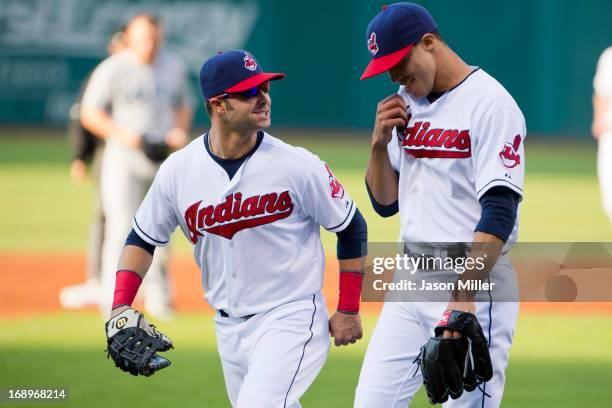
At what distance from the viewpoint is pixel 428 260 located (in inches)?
182

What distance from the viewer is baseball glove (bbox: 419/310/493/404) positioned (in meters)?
4.10

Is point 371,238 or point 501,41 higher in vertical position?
point 501,41

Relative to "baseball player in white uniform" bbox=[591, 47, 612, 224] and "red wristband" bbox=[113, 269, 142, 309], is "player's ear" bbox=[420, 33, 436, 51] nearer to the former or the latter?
"red wristband" bbox=[113, 269, 142, 309]

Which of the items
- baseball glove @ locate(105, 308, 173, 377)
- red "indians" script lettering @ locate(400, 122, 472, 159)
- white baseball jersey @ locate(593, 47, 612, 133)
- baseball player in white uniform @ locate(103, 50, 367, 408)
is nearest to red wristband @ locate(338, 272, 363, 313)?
baseball player in white uniform @ locate(103, 50, 367, 408)

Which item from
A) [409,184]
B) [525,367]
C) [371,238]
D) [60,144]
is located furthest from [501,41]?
[409,184]

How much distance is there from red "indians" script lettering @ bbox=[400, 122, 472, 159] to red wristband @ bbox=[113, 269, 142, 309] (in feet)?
4.16

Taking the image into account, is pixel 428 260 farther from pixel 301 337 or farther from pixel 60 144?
pixel 60 144

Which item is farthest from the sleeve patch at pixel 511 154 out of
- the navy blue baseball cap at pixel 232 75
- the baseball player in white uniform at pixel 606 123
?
the baseball player in white uniform at pixel 606 123

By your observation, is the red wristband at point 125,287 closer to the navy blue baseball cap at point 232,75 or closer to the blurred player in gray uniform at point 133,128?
the navy blue baseball cap at point 232,75

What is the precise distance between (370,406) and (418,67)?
1.39 metres

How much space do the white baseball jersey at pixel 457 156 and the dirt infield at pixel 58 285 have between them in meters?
5.18

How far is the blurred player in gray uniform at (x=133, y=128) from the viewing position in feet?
29.4

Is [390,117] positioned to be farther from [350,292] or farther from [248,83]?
[350,292]

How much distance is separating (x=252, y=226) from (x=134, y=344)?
683 mm
